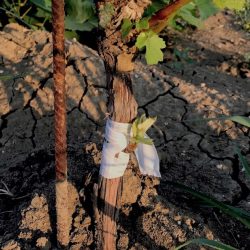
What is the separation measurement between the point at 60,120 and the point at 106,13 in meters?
0.38

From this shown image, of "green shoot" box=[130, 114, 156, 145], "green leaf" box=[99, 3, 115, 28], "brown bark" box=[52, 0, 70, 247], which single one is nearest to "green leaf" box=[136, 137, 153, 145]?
"green shoot" box=[130, 114, 156, 145]

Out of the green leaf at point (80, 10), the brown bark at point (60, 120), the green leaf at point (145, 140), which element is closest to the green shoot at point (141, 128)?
the green leaf at point (145, 140)

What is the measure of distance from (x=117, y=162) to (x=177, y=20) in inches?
98.6

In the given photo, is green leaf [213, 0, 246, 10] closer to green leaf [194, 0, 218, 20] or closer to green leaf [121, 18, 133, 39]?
green leaf [194, 0, 218, 20]

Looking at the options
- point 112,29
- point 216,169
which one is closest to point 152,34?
point 112,29

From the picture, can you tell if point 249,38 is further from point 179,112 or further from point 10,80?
point 10,80

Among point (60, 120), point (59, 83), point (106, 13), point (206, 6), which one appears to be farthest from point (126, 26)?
point (206, 6)

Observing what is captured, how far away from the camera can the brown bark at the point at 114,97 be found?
1.39m

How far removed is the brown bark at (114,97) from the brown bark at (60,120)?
0.13 m

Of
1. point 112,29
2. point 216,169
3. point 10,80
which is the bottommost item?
point 216,169

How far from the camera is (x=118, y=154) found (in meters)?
1.64

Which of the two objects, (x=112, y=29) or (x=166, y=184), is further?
(x=166, y=184)

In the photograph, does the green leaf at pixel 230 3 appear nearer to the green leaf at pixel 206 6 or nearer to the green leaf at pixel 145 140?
the green leaf at pixel 206 6

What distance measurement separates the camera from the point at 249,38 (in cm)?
394
